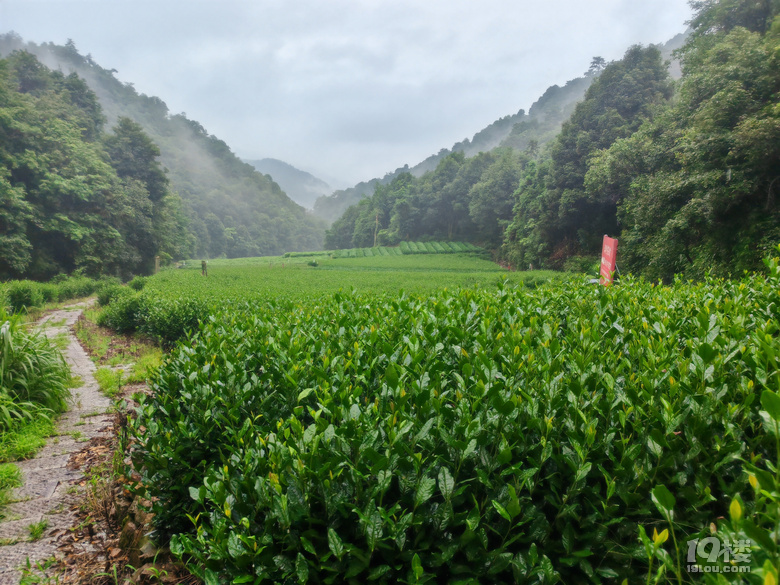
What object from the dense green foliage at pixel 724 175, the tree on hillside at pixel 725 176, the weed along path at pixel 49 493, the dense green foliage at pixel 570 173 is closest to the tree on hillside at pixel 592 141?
the dense green foliage at pixel 570 173

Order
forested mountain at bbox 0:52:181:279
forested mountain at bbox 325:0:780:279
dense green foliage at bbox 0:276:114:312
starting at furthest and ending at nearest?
forested mountain at bbox 0:52:181:279, dense green foliage at bbox 0:276:114:312, forested mountain at bbox 325:0:780:279

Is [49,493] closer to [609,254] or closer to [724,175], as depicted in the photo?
[609,254]

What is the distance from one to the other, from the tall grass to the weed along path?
30 centimetres

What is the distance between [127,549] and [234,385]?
1.35m

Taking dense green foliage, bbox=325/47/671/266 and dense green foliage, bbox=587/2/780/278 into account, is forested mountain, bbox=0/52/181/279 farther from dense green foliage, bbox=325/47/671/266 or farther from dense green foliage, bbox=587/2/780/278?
dense green foliage, bbox=325/47/671/266

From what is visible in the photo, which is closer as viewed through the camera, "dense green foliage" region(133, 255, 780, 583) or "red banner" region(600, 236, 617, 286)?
"dense green foliage" region(133, 255, 780, 583)

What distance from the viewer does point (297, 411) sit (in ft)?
6.04

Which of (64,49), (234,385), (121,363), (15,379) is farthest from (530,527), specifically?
(64,49)

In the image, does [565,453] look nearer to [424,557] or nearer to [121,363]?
[424,557]

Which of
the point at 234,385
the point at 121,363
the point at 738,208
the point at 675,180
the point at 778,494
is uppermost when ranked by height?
the point at 675,180

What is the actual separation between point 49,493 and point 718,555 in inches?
181

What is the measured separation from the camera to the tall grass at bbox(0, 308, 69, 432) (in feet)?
14.4

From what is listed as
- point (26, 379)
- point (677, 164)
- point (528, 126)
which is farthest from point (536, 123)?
point (26, 379)

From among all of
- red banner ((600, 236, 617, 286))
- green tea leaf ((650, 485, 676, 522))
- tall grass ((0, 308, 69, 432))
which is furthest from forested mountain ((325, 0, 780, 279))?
tall grass ((0, 308, 69, 432))
